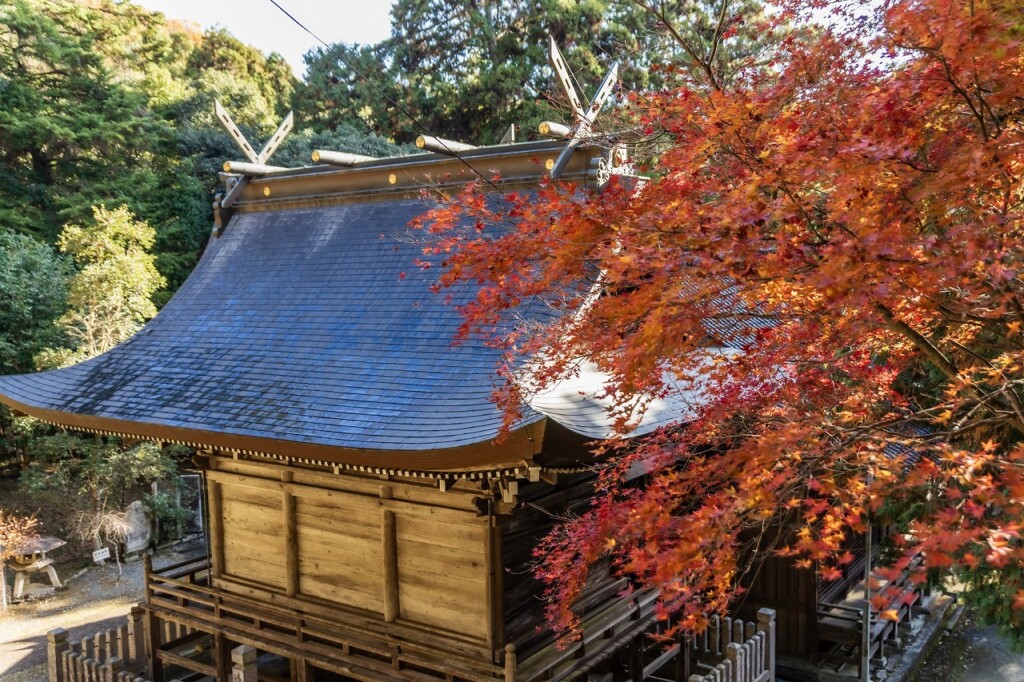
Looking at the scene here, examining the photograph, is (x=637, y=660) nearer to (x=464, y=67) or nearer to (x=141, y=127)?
(x=141, y=127)

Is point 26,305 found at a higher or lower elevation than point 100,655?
higher

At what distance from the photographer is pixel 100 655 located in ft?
27.5

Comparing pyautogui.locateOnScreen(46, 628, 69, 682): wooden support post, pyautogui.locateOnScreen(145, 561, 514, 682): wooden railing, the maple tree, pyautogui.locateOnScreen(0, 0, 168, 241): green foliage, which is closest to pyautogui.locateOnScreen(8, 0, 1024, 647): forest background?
the maple tree

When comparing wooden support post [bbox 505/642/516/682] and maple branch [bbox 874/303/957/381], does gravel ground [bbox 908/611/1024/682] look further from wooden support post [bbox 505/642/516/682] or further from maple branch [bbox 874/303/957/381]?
maple branch [bbox 874/303/957/381]

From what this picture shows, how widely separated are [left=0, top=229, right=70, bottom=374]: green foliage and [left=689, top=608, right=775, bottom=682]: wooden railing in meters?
13.7

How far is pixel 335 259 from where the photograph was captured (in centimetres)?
883

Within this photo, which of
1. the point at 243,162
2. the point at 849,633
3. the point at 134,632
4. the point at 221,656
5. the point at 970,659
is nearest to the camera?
the point at 221,656

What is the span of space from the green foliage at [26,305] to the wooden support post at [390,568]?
11.3 meters

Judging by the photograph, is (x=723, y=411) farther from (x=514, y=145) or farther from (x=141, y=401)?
(x=141, y=401)

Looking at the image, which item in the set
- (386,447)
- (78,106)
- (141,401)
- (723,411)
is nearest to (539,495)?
(386,447)

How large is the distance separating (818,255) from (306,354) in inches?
224

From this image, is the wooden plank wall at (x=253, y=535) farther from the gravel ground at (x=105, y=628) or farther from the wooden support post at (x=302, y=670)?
the gravel ground at (x=105, y=628)

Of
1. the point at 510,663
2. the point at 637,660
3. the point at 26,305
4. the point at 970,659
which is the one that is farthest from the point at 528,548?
the point at 26,305

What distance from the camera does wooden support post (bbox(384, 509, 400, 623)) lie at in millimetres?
6770
